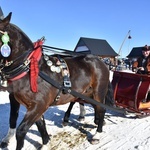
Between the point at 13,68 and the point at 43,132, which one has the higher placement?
the point at 13,68

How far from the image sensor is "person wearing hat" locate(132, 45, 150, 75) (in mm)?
5379

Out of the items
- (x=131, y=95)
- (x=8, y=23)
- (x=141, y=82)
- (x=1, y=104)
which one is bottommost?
(x=1, y=104)

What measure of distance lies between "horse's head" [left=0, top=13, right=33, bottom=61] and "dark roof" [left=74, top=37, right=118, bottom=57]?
1615 inches

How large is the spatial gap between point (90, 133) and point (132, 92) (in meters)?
1.32

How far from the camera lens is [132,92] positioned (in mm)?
5051

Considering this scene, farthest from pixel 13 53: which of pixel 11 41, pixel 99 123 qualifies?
pixel 99 123

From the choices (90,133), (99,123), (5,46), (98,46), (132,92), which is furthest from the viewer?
(98,46)

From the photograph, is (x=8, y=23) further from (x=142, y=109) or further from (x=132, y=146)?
(x=142, y=109)

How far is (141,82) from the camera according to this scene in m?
4.93

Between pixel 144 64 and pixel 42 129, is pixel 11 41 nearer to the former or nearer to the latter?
pixel 42 129

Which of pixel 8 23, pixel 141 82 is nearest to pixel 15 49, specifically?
pixel 8 23

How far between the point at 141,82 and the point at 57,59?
6.90ft

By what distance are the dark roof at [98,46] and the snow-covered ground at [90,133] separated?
38945mm

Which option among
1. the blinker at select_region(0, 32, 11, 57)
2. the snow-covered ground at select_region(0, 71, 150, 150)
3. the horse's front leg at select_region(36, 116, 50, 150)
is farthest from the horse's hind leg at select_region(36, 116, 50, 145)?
the blinker at select_region(0, 32, 11, 57)
